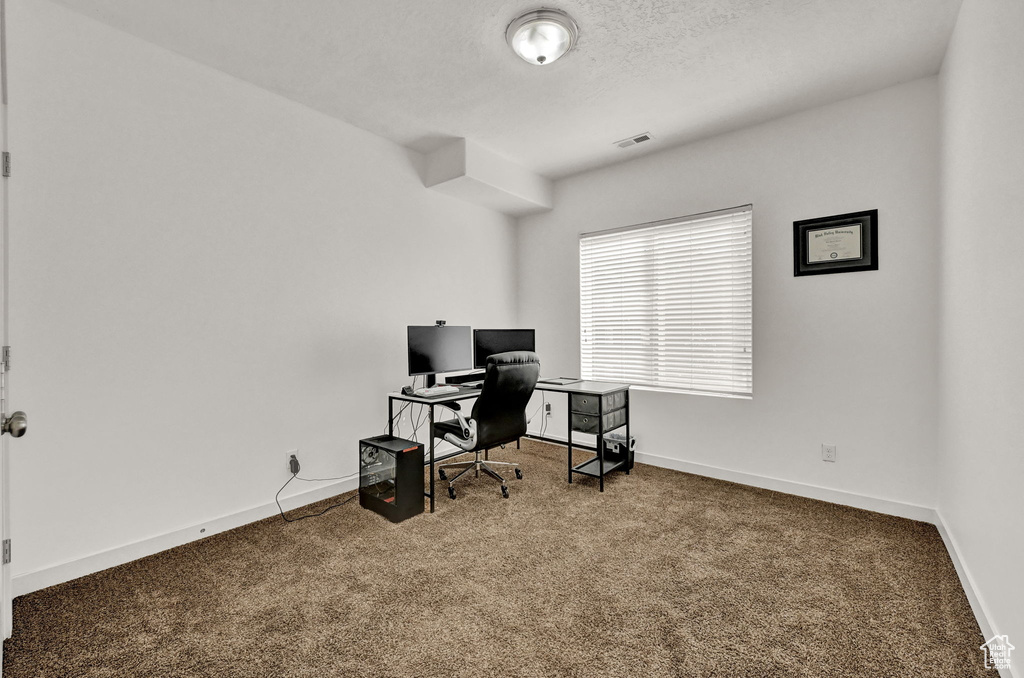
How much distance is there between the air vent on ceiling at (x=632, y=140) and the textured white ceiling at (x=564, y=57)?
11 centimetres

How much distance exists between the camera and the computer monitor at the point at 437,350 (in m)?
3.47

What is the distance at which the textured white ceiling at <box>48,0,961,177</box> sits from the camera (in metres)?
2.21

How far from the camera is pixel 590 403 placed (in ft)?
11.6

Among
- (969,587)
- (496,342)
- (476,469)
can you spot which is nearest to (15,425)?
(476,469)

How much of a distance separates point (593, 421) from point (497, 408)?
80 cm

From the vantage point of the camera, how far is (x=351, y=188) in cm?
337

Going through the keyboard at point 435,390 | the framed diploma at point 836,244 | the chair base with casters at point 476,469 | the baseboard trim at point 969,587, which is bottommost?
the baseboard trim at point 969,587

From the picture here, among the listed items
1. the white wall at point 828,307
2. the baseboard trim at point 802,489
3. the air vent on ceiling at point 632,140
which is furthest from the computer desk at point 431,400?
the air vent on ceiling at point 632,140

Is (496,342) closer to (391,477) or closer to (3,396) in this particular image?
(391,477)

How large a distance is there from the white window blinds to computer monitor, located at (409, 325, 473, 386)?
48.9 inches

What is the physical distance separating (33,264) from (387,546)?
215cm

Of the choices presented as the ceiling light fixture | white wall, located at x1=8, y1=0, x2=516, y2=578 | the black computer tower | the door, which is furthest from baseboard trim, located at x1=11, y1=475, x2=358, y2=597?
the ceiling light fixture

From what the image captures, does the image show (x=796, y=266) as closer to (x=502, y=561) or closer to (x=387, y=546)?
(x=502, y=561)

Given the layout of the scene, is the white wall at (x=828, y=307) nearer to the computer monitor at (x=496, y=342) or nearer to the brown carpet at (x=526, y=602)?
the brown carpet at (x=526, y=602)
